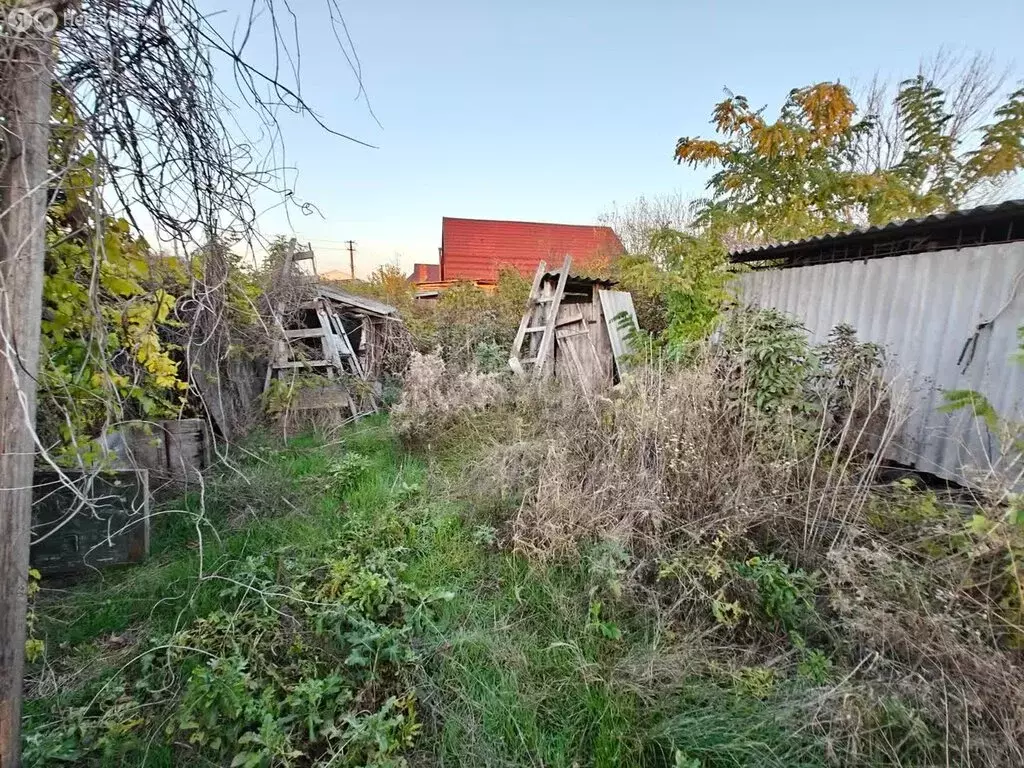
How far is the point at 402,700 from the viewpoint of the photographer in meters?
1.79

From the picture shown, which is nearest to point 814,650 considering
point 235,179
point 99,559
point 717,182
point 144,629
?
point 235,179

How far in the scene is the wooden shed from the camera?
6570 millimetres

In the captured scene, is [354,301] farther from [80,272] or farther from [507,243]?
[507,243]

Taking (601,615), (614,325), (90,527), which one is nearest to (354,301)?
(614,325)

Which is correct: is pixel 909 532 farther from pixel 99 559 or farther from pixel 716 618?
pixel 99 559

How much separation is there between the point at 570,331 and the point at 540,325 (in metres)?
0.64

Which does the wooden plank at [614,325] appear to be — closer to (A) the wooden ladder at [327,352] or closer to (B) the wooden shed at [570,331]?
(B) the wooden shed at [570,331]

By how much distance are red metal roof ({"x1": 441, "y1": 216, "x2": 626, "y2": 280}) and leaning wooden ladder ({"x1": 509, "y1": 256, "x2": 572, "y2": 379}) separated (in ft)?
27.9

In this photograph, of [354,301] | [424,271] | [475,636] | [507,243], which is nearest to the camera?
[475,636]

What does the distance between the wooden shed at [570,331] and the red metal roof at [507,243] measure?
8567mm

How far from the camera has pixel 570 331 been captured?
7121mm

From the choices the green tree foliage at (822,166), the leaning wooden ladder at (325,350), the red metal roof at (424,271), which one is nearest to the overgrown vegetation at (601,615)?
the leaning wooden ladder at (325,350)

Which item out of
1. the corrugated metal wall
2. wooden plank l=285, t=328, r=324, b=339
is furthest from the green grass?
wooden plank l=285, t=328, r=324, b=339

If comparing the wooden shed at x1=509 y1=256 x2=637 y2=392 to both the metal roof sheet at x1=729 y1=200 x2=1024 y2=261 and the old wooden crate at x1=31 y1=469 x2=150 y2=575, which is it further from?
the old wooden crate at x1=31 y1=469 x2=150 y2=575
